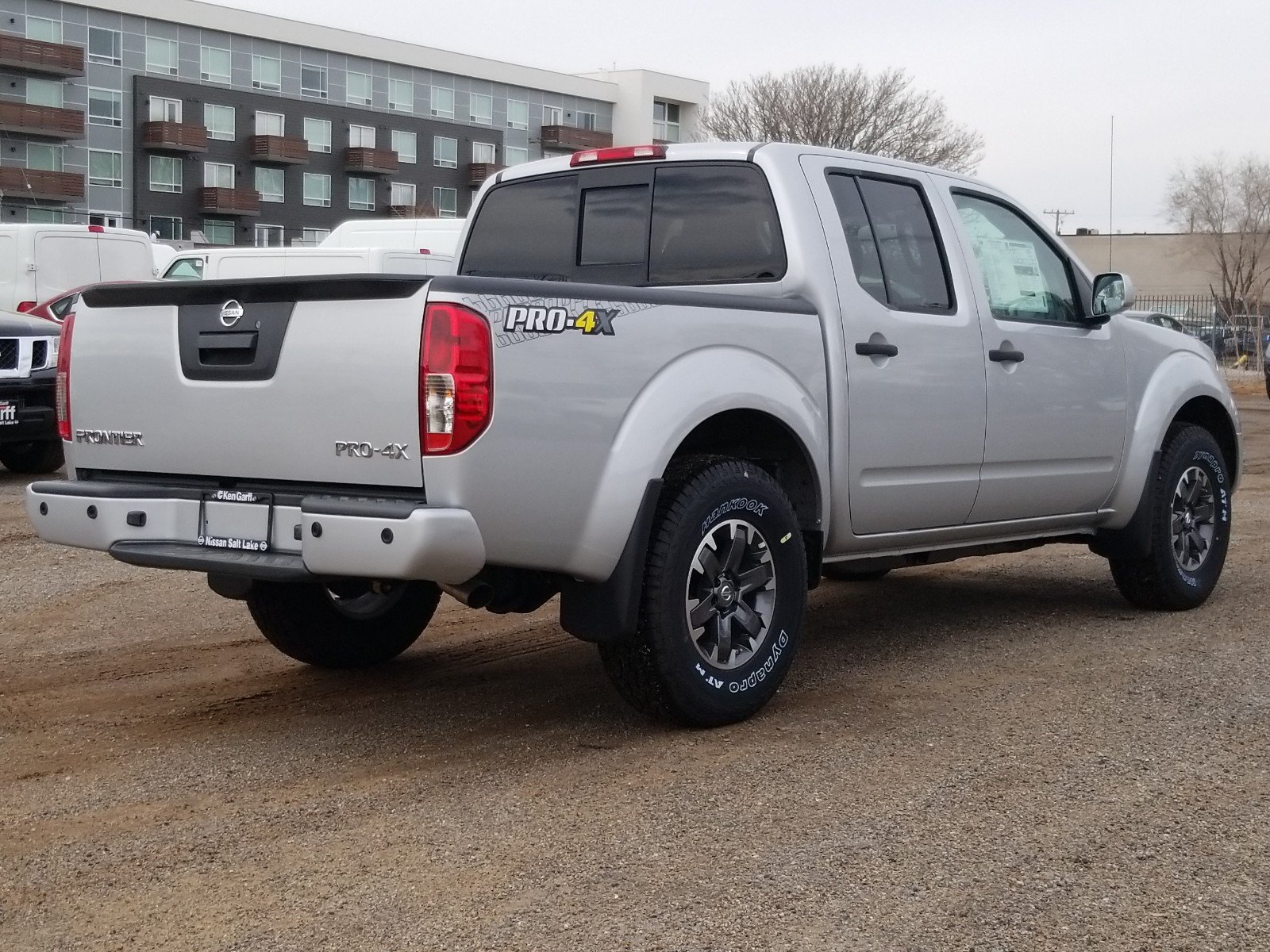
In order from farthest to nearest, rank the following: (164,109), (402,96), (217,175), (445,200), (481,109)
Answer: (445,200) → (481,109) → (402,96) → (217,175) → (164,109)

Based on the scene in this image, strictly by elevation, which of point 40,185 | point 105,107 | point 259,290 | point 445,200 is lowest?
point 259,290

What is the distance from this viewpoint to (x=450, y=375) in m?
4.34

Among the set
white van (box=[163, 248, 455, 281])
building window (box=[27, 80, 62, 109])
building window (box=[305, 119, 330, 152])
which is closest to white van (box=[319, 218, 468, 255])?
white van (box=[163, 248, 455, 281])

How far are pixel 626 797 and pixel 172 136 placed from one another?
196 feet

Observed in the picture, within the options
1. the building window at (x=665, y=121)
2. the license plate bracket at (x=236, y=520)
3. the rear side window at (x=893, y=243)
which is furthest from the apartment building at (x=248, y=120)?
the license plate bracket at (x=236, y=520)

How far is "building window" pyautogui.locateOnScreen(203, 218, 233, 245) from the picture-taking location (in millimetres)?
63466

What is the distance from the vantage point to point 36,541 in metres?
9.84

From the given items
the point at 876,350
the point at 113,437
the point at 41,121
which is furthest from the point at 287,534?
the point at 41,121

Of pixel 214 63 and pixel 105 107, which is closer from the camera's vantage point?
pixel 105 107

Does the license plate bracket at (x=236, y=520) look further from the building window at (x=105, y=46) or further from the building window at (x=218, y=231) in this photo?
the building window at (x=218, y=231)

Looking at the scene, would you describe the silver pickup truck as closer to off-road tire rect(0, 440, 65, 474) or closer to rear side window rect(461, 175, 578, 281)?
rear side window rect(461, 175, 578, 281)

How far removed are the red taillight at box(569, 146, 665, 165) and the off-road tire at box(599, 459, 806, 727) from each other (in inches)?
53.5

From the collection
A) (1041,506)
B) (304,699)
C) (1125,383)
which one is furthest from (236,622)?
(1125,383)

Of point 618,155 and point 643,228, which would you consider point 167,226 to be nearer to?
point 618,155
